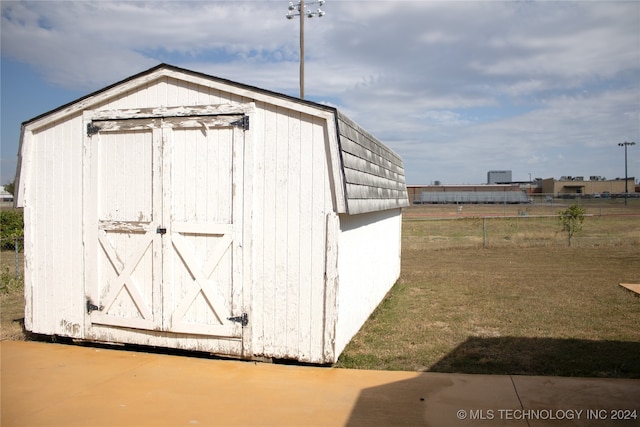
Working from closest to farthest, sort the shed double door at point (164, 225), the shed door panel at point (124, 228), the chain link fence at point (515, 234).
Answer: the shed double door at point (164, 225) → the shed door panel at point (124, 228) → the chain link fence at point (515, 234)

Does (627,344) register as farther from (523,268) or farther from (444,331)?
(523,268)

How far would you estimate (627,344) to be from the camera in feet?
20.3

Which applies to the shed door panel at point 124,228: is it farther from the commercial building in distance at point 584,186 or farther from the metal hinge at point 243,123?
the commercial building in distance at point 584,186

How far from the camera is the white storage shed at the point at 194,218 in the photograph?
5.54 m

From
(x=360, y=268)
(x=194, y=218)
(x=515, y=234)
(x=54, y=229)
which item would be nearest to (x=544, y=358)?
(x=360, y=268)

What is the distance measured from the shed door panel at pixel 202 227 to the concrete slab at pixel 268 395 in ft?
1.78

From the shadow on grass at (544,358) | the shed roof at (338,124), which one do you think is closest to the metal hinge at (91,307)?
the shed roof at (338,124)

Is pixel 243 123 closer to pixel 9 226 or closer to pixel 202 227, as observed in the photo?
pixel 202 227

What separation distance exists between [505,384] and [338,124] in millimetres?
3133

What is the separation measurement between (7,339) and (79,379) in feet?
7.64

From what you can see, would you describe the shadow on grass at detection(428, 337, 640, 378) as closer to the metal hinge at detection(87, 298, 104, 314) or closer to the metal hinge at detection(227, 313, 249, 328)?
the metal hinge at detection(227, 313, 249, 328)

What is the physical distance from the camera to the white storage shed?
5535 mm

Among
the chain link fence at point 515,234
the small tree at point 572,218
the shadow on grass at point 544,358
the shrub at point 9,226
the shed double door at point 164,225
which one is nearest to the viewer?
the shadow on grass at point 544,358

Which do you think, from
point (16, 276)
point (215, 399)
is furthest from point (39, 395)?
point (16, 276)
